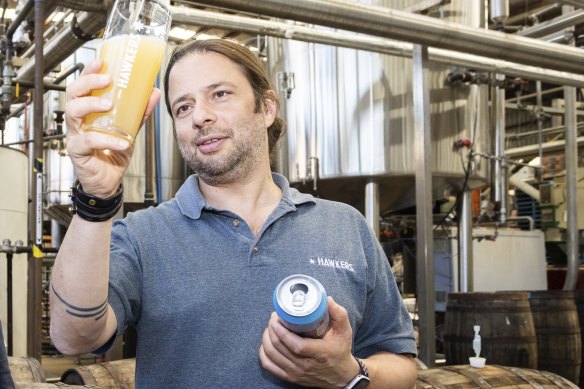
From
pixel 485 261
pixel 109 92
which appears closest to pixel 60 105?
pixel 485 261

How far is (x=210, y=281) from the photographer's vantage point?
120cm

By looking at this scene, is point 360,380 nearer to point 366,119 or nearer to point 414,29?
point 414,29

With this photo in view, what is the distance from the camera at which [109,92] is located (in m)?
0.88

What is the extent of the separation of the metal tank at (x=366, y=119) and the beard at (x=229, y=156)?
2.80 m

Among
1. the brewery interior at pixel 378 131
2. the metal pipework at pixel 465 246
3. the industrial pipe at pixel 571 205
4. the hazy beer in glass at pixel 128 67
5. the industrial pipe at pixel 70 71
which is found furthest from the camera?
the industrial pipe at pixel 571 205

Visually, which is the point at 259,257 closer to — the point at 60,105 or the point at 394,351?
the point at 394,351

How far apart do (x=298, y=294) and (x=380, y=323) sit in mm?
495

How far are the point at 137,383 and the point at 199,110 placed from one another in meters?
0.54

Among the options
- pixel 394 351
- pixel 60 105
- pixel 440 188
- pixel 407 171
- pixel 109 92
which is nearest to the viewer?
pixel 109 92

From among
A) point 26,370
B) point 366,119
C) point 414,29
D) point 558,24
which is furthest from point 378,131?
point 26,370

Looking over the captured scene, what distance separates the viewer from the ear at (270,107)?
1.49 metres

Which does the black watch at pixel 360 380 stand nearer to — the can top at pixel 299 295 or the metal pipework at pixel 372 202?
the can top at pixel 299 295

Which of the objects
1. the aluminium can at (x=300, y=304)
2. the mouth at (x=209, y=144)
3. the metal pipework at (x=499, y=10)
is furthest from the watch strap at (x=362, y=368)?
the metal pipework at (x=499, y=10)

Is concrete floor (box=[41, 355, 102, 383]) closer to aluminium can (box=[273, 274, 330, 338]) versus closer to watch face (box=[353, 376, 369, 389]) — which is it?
watch face (box=[353, 376, 369, 389])
